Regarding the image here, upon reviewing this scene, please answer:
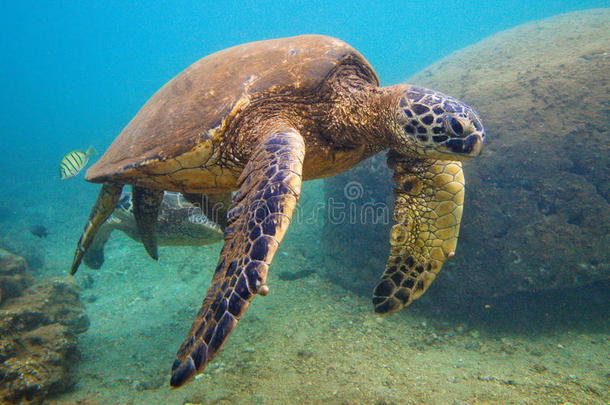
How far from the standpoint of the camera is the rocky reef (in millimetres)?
3006

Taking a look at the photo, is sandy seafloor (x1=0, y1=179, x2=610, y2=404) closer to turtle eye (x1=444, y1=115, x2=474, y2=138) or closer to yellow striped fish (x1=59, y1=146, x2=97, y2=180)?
turtle eye (x1=444, y1=115, x2=474, y2=138)

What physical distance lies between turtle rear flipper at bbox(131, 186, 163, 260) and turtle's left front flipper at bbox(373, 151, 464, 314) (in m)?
2.93

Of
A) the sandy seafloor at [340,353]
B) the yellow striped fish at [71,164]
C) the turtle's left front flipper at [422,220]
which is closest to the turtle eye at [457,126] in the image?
the turtle's left front flipper at [422,220]

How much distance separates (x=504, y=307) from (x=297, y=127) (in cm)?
400

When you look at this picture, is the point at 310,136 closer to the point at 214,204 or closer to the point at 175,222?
the point at 214,204

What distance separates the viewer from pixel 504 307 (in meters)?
4.06

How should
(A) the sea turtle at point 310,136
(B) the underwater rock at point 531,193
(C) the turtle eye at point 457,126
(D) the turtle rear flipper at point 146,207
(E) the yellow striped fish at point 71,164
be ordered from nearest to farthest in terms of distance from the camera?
(C) the turtle eye at point 457,126 → (A) the sea turtle at point 310,136 → (D) the turtle rear flipper at point 146,207 → (B) the underwater rock at point 531,193 → (E) the yellow striped fish at point 71,164

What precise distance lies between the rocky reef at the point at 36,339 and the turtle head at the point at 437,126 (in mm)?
4673

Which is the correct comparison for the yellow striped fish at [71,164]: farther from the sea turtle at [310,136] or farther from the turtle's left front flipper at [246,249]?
the turtle's left front flipper at [246,249]

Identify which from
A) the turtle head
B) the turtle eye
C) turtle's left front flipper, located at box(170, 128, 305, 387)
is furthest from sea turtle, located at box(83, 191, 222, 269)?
the turtle eye

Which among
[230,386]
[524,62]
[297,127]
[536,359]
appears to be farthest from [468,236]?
[524,62]

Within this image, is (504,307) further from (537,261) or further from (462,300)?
(537,261)

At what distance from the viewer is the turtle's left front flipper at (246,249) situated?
1372 mm

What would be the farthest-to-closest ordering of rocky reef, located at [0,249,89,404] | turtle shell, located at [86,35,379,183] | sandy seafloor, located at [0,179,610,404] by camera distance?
rocky reef, located at [0,249,89,404], sandy seafloor, located at [0,179,610,404], turtle shell, located at [86,35,379,183]
